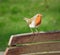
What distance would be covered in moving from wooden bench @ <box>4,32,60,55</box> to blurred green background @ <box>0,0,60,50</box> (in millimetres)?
2812

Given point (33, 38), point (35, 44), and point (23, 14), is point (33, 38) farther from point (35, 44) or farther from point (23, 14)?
point (23, 14)

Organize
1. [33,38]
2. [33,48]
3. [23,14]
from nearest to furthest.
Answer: [33,48] < [33,38] < [23,14]

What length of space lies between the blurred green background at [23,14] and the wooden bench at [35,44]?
281 cm

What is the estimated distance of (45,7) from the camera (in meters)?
6.47

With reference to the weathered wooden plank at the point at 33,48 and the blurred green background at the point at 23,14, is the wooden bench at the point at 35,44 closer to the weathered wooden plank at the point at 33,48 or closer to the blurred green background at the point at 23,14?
the weathered wooden plank at the point at 33,48

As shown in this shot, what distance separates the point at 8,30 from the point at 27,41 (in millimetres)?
3357

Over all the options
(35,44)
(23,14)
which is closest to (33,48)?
(35,44)

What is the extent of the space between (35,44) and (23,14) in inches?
167

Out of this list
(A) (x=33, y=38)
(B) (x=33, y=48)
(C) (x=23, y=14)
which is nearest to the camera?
(B) (x=33, y=48)

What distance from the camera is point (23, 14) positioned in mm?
6172

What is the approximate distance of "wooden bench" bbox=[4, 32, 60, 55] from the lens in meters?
1.89

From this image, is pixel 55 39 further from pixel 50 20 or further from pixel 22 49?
pixel 50 20

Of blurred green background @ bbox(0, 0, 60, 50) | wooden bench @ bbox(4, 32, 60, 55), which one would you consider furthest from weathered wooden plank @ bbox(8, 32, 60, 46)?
blurred green background @ bbox(0, 0, 60, 50)

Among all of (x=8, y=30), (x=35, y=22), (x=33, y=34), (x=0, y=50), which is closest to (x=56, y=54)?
(x=33, y=34)
